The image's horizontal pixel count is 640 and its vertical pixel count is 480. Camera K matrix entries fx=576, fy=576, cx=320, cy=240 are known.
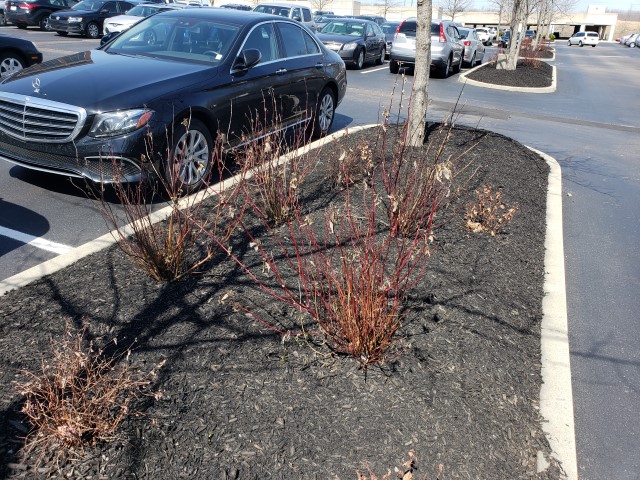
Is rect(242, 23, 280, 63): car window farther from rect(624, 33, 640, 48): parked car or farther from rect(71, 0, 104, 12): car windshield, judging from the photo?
rect(624, 33, 640, 48): parked car

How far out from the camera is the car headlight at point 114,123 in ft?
17.1

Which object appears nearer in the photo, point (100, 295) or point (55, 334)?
point (55, 334)

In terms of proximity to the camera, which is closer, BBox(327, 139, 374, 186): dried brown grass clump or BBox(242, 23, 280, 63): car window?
BBox(327, 139, 374, 186): dried brown grass clump

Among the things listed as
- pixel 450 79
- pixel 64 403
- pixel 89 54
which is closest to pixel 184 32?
pixel 89 54

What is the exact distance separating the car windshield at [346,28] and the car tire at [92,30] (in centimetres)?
1076

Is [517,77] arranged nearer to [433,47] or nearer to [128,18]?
[433,47]

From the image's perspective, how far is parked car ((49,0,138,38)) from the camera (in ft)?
80.1

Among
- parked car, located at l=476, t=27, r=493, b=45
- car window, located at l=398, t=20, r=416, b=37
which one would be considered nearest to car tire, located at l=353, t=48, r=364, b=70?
car window, located at l=398, t=20, r=416, b=37

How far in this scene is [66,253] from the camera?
4238mm

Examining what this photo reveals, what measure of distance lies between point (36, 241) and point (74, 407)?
2.76 m

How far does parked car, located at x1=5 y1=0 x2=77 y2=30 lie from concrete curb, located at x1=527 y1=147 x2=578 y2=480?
1104 inches

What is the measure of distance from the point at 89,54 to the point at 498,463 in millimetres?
6183

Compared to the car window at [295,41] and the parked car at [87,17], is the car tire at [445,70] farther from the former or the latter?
the parked car at [87,17]

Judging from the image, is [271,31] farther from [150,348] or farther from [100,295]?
[150,348]
